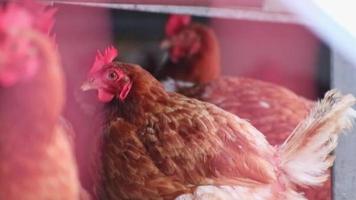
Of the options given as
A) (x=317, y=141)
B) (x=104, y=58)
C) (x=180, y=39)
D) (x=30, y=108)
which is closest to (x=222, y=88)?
(x=180, y=39)

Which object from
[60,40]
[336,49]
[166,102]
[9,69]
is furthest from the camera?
[336,49]

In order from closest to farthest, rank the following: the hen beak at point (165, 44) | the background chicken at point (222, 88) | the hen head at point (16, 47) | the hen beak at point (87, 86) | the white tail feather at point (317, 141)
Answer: the hen head at point (16, 47) → the hen beak at point (87, 86) → the white tail feather at point (317, 141) → the background chicken at point (222, 88) → the hen beak at point (165, 44)

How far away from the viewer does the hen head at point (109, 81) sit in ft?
5.33

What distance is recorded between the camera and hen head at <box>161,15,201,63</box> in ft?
6.43

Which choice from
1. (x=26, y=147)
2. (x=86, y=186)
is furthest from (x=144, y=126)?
(x=26, y=147)

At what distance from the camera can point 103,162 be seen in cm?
162

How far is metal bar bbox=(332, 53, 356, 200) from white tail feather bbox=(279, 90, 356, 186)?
5 cm

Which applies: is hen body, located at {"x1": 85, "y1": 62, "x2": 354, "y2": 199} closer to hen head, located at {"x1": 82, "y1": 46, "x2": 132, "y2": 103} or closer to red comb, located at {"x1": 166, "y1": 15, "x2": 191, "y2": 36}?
hen head, located at {"x1": 82, "y1": 46, "x2": 132, "y2": 103}

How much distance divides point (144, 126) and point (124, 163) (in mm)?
106

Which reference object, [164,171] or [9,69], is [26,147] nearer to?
[9,69]

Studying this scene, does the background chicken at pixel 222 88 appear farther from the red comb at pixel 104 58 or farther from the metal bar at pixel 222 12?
the red comb at pixel 104 58

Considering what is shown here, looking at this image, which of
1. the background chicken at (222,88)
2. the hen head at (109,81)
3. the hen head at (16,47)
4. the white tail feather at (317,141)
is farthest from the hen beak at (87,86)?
the white tail feather at (317,141)

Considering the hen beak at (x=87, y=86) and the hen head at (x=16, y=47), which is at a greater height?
the hen head at (x=16, y=47)

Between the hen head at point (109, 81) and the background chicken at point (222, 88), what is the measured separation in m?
0.25
